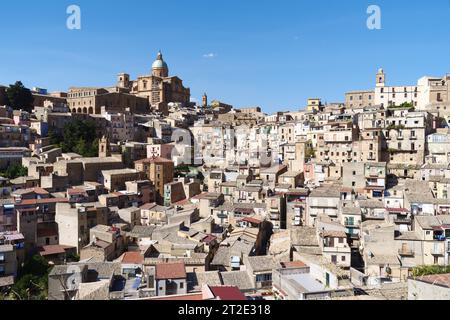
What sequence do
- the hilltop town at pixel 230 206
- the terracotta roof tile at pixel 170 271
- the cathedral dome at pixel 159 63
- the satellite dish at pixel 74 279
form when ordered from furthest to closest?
1. the cathedral dome at pixel 159 63
2. the hilltop town at pixel 230 206
3. the satellite dish at pixel 74 279
4. the terracotta roof tile at pixel 170 271

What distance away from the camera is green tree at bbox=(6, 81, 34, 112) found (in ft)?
113

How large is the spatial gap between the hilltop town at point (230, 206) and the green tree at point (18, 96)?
0.13 metres

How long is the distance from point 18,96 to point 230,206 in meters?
25.6

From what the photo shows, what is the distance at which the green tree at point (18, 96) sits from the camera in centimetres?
3438

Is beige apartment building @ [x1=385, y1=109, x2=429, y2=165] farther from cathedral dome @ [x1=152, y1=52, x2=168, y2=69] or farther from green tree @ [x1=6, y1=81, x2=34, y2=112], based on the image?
cathedral dome @ [x1=152, y1=52, x2=168, y2=69]

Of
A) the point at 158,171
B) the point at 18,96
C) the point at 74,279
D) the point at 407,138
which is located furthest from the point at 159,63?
the point at 74,279

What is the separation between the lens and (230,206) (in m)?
20.1

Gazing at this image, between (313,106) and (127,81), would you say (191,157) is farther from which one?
(127,81)

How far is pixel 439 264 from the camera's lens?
559 inches

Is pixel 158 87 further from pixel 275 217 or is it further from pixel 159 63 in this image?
pixel 275 217

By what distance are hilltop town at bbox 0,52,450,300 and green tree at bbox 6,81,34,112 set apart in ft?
0.43

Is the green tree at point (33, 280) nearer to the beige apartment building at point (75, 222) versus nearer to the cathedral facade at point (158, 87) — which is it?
the beige apartment building at point (75, 222)

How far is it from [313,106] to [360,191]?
21361 mm

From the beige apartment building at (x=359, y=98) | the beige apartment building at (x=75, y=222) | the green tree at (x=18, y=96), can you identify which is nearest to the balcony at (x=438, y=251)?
the beige apartment building at (x=75, y=222)
